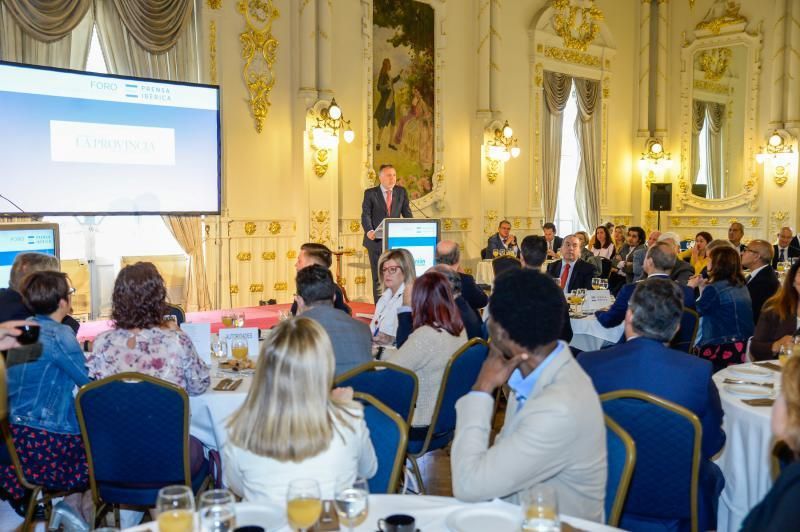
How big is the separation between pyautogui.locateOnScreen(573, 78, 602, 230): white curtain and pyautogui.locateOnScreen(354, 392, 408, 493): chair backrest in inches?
523

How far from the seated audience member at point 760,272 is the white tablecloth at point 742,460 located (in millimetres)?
3323

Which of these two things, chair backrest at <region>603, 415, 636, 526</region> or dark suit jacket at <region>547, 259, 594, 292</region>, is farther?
dark suit jacket at <region>547, 259, 594, 292</region>

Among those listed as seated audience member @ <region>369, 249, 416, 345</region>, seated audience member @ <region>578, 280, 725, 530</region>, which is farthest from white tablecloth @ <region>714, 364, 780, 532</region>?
seated audience member @ <region>369, 249, 416, 345</region>

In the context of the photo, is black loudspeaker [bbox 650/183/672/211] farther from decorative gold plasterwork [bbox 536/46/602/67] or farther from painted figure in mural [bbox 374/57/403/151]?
painted figure in mural [bbox 374/57/403/151]

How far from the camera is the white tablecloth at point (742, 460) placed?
3.36 m

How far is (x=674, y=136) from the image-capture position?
1614cm

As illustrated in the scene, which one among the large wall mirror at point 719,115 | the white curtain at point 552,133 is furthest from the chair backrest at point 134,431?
the large wall mirror at point 719,115

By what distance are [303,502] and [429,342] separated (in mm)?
2288

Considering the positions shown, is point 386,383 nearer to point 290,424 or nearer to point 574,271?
point 290,424

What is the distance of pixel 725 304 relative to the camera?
6.01 meters

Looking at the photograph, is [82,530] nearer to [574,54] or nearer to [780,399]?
[780,399]

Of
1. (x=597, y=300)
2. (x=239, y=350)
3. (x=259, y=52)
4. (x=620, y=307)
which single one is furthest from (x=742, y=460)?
(x=259, y=52)

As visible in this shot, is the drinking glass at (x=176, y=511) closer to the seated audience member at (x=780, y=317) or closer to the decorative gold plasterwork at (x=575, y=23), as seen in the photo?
the seated audience member at (x=780, y=317)

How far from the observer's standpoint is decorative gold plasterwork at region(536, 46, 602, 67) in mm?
14312
